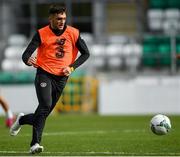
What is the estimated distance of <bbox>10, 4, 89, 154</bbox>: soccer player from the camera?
1072cm

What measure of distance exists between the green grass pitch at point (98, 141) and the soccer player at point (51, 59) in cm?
65

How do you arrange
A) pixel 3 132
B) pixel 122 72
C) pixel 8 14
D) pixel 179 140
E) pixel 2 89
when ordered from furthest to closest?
pixel 8 14, pixel 122 72, pixel 2 89, pixel 3 132, pixel 179 140

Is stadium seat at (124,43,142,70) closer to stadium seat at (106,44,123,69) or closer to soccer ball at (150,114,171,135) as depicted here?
stadium seat at (106,44,123,69)

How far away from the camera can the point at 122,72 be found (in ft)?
97.7

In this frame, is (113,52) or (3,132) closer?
(3,132)

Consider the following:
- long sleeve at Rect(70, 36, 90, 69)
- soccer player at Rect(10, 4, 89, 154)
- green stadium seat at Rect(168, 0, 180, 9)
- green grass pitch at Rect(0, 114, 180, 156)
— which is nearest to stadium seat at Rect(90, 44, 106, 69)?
green stadium seat at Rect(168, 0, 180, 9)

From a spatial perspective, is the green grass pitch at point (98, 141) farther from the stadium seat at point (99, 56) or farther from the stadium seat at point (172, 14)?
the stadium seat at point (172, 14)

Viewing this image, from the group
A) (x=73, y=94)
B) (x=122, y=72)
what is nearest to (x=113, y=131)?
(x=73, y=94)

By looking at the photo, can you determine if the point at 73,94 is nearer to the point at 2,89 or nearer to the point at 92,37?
the point at 2,89

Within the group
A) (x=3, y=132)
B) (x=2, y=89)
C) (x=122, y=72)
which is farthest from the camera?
(x=122, y=72)

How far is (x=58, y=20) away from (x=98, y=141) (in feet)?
10.6

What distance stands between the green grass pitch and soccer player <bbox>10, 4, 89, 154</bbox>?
25.6 inches

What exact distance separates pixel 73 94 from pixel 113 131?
9981 mm

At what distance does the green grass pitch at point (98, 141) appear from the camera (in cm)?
1098
